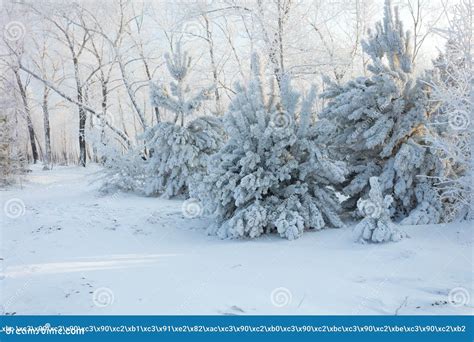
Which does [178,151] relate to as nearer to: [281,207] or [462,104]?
[281,207]

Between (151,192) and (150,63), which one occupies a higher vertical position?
(150,63)

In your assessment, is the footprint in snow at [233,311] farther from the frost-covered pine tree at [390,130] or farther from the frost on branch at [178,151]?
the frost on branch at [178,151]

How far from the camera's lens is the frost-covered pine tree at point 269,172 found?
6.61 metres

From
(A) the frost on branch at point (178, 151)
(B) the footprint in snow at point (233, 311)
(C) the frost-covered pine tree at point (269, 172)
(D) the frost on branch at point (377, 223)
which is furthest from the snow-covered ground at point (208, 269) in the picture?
(A) the frost on branch at point (178, 151)

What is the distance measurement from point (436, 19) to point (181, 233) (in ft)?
42.5

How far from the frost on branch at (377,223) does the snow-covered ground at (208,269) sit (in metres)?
0.15

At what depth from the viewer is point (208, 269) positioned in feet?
16.7

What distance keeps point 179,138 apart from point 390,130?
509cm

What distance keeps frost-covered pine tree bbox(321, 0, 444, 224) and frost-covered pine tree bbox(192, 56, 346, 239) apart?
0.58m

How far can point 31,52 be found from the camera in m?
23.2

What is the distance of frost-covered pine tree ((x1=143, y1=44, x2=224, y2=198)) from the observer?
1047 cm

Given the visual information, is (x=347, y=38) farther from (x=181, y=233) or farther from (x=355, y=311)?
(x=355, y=311)

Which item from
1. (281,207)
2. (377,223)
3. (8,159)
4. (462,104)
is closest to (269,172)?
(281,207)
